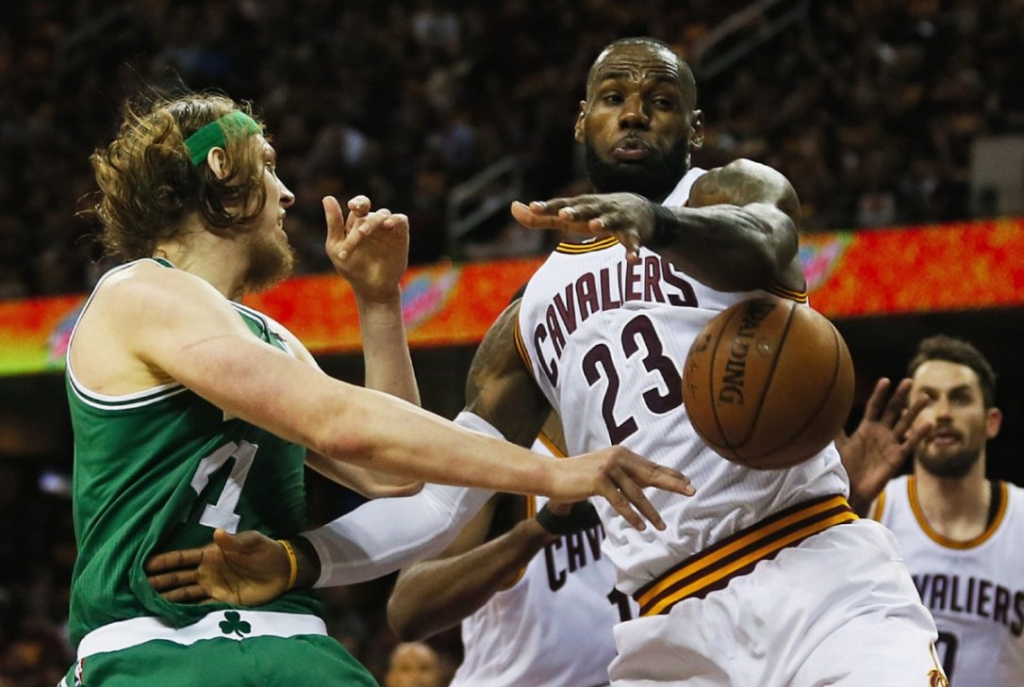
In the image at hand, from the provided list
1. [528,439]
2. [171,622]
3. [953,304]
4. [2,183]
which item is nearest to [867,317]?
[953,304]

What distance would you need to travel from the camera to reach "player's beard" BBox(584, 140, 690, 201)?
4023 millimetres

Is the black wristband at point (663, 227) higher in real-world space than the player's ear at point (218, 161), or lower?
lower

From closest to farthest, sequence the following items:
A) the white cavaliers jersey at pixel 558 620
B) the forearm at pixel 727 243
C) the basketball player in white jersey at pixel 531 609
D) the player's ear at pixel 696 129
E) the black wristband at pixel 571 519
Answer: the forearm at pixel 727 243
the player's ear at pixel 696 129
the black wristband at pixel 571 519
the basketball player in white jersey at pixel 531 609
the white cavaliers jersey at pixel 558 620

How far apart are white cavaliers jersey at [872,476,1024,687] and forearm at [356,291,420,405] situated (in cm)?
266

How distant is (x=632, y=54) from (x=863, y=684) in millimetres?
1721

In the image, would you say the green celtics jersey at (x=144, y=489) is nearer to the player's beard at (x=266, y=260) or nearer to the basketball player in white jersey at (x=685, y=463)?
the basketball player in white jersey at (x=685, y=463)

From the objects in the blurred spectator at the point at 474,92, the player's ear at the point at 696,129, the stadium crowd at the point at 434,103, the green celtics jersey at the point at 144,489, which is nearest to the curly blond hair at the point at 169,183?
the green celtics jersey at the point at 144,489

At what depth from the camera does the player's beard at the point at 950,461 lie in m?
6.20

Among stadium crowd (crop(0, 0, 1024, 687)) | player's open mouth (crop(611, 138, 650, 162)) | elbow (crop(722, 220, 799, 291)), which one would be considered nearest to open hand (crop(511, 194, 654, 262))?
elbow (crop(722, 220, 799, 291))

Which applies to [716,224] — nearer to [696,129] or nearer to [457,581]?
[696,129]

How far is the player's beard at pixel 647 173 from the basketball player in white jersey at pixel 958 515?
2.35m

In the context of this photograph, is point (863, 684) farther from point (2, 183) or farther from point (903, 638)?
point (2, 183)

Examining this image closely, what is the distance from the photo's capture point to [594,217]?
2.99m

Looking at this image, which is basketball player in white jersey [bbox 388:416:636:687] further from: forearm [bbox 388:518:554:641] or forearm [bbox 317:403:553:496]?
forearm [bbox 317:403:553:496]
